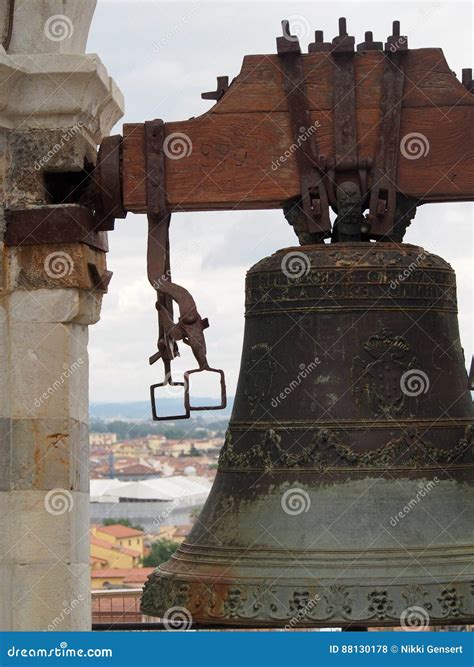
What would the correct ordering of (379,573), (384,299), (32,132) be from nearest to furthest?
(379,573)
(384,299)
(32,132)

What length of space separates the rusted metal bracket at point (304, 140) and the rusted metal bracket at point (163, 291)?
461 millimetres

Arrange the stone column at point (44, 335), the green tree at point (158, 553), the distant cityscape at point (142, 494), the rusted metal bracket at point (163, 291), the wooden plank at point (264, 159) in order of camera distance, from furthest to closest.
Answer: the green tree at point (158, 553)
the distant cityscape at point (142, 494)
the stone column at point (44, 335)
the wooden plank at point (264, 159)
the rusted metal bracket at point (163, 291)

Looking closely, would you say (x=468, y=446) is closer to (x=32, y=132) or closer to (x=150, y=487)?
(x=32, y=132)

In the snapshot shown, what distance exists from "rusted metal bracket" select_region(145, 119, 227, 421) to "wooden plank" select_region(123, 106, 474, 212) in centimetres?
4

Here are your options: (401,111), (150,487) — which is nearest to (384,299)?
(401,111)

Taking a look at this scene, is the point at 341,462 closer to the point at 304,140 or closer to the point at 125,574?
the point at 304,140

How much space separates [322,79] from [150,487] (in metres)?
60.8

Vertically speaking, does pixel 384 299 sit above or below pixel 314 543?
above

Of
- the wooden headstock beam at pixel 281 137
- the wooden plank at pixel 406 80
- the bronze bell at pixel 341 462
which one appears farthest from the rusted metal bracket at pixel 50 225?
the wooden plank at pixel 406 80

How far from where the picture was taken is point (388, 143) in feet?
16.7

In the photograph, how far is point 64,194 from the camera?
5.45m

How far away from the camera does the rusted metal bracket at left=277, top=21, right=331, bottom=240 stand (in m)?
5.03

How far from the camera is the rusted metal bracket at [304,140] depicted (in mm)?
5031

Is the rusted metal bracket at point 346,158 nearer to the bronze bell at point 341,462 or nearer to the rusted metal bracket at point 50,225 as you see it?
the bronze bell at point 341,462
